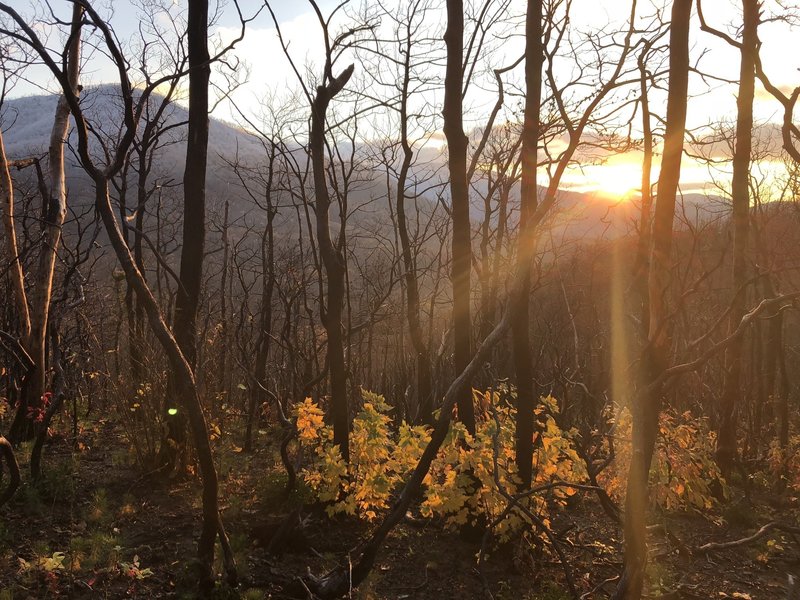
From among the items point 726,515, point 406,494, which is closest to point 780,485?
point 726,515

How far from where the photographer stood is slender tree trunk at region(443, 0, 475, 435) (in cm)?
525

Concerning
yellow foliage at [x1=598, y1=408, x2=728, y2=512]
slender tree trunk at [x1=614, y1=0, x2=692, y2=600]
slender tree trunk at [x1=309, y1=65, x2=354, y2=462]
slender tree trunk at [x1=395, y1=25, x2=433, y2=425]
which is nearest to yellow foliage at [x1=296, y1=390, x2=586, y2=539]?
slender tree trunk at [x1=309, y1=65, x2=354, y2=462]

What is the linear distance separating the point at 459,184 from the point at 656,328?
2.61 metres

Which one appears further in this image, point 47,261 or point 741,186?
point 741,186

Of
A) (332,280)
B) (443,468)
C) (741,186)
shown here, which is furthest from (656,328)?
(741,186)

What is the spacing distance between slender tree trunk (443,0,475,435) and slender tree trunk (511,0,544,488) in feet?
1.73

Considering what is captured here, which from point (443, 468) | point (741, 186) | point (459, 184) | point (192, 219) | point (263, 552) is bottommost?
point (263, 552)

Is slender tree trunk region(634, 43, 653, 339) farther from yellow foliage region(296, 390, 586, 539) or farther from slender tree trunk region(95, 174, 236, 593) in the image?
slender tree trunk region(95, 174, 236, 593)

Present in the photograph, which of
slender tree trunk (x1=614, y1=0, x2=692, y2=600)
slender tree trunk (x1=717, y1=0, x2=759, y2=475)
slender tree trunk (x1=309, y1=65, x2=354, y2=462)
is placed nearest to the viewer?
slender tree trunk (x1=614, y1=0, x2=692, y2=600)

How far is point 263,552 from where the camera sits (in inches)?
189

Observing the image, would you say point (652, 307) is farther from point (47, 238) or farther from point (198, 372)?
point (47, 238)

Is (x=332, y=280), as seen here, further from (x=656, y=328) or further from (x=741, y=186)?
(x=741, y=186)

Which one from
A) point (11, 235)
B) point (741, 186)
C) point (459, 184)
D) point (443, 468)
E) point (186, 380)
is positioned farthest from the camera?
point (741, 186)

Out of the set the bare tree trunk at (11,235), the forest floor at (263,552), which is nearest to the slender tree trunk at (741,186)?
the forest floor at (263,552)
